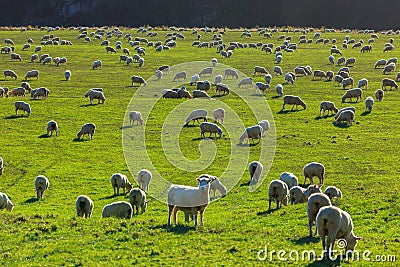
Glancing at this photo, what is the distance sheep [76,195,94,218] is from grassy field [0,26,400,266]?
1.05 m

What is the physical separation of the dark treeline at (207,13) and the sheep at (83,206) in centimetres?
11200

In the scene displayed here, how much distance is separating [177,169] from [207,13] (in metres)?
112

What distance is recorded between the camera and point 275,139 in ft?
98.2

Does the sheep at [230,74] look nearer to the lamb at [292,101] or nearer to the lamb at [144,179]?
the lamb at [292,101]

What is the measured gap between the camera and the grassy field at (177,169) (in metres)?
13.4

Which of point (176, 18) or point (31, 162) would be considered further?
point (176, 18)

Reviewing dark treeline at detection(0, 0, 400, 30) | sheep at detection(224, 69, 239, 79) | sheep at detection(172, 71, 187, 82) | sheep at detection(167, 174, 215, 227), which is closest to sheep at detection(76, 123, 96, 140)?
sheep at detection(167, 174, 215, 227)

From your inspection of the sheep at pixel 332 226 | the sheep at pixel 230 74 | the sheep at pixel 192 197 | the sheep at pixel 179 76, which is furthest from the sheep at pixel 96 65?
the sheep at pixel 332 226

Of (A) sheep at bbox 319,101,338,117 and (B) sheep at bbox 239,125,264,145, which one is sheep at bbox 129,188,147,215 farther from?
(A) sheep at bbox 319,101,338,117

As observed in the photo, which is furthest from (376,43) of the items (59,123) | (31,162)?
(31,162)

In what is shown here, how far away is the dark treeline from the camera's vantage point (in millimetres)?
126250

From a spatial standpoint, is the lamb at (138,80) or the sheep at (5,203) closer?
the sheep at (5,203)

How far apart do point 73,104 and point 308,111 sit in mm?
15348

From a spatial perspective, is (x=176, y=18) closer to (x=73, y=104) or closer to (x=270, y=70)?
(x=270, y=70)
